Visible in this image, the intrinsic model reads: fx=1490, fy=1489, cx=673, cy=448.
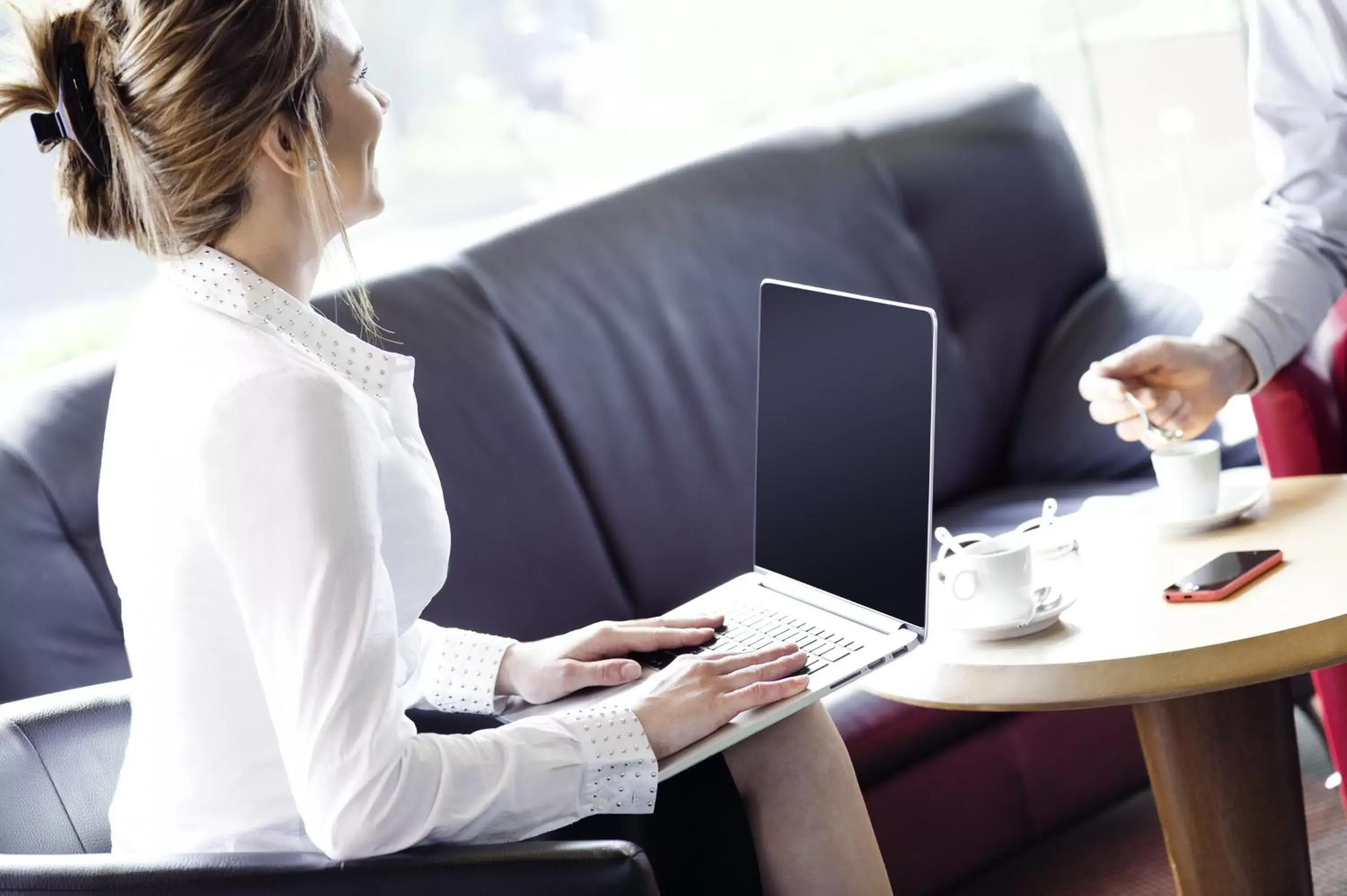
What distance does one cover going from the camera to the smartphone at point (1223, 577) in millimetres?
1418

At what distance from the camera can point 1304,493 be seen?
5.55ft

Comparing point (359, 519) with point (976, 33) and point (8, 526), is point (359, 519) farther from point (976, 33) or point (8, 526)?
point (976, 33)

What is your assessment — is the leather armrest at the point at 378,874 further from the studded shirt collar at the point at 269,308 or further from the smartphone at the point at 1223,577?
the smartphone at the point at 1223,577

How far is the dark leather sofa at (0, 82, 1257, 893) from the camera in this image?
2023mm

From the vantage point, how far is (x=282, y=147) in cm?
130

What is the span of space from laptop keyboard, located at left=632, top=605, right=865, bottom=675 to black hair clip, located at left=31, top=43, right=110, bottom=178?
0.70 meters

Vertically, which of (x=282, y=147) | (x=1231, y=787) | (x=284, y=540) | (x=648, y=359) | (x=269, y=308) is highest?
(x=282, y=147)

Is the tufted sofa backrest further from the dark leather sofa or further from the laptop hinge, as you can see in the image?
the laptop hinge

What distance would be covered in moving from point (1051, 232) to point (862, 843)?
1.78m

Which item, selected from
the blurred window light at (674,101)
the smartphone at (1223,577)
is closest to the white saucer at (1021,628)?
the smartphone at (1223,577)

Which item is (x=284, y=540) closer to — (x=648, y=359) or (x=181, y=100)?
(x=181, y=100)

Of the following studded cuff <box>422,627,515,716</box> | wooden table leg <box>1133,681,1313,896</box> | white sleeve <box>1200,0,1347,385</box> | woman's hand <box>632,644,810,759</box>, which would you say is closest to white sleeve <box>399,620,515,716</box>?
studded cuff <box>422,627,515,716</box>

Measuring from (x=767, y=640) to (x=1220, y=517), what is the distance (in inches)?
21.2

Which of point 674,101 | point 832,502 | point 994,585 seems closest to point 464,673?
point 832,502
